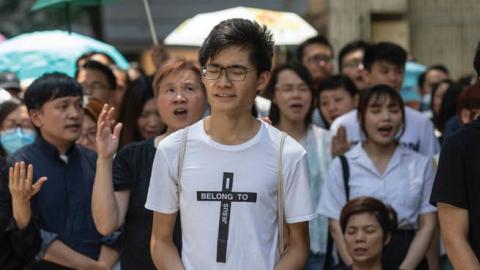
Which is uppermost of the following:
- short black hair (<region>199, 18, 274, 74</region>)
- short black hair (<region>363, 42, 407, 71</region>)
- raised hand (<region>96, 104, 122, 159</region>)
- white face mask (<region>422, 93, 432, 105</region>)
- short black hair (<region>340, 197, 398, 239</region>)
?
short black hair (<region>199, 18, 274, 74</region>)

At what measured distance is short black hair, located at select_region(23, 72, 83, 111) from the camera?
24.5 ft

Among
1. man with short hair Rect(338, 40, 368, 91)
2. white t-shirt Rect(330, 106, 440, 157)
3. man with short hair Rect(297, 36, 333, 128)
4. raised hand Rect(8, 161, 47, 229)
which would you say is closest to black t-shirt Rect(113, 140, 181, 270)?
raised hand Rect(8, 161, 47, 229)

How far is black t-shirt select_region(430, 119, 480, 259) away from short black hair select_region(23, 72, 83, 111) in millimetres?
3002

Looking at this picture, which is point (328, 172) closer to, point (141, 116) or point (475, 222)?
point (141, 116)

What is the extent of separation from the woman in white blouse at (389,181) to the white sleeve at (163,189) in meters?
2.80

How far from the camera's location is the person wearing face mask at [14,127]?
8695mm

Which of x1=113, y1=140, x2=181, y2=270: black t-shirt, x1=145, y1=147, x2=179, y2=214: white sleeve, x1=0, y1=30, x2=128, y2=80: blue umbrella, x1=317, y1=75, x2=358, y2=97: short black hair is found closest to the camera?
x1=145, y1=147, x2=179, y2=214: white sleeve

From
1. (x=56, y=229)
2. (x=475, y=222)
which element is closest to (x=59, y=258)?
(x=56, y=229)

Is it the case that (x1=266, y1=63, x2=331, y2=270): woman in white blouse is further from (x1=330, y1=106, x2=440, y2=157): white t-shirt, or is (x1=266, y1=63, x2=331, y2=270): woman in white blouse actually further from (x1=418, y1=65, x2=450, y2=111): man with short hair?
(x1=418, y1=65, x2=450, y2=111): man with short hair

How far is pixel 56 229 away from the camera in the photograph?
7.16 meters

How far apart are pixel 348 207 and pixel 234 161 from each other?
8.87ft

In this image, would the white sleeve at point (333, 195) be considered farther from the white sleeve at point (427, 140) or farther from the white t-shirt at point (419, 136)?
the white sleeve at point (427, 140)

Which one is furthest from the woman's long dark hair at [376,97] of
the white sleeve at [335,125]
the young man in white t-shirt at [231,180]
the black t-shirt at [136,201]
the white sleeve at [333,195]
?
the young man in white t-shirt at [231,180]

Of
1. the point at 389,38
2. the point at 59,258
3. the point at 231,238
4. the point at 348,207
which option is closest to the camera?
the point at 231,238
